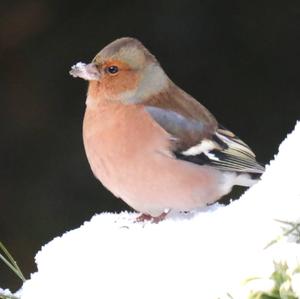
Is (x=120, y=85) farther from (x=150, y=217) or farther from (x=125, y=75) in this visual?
(x=150, y=217)

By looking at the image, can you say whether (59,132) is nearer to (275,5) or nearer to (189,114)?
(275,5)

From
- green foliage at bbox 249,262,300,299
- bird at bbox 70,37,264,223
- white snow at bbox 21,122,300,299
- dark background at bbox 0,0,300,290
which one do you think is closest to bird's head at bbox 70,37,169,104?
bird at bbox 70,37,264,223

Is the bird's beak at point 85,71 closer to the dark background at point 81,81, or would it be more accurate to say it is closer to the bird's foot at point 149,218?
the bird's foot at point 149,218

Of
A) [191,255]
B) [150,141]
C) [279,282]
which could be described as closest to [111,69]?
[150,141]

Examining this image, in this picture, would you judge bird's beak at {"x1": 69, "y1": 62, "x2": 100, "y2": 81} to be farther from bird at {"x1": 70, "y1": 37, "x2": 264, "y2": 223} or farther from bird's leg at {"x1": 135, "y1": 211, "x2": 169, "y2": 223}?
bird's leg at {"x1": 135, "y1": 211, "x2": 169, "y2": 223}

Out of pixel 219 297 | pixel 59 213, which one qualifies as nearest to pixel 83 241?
pixel 219 297
